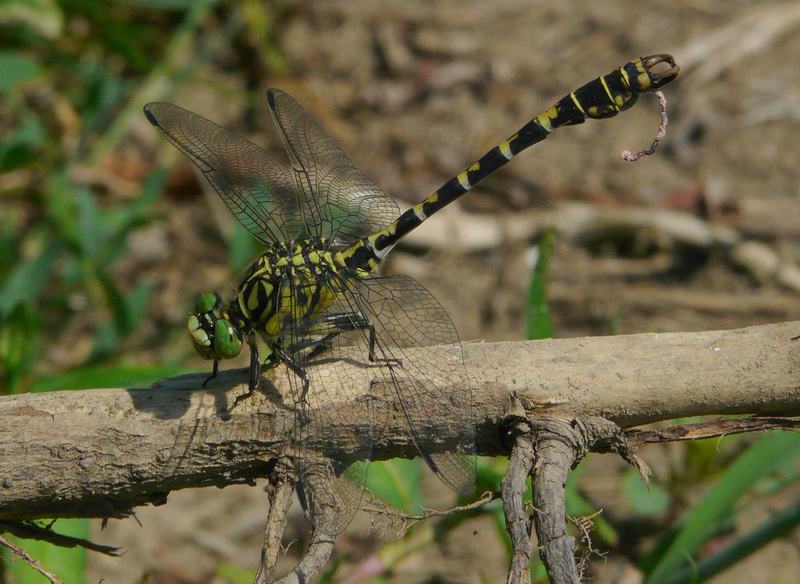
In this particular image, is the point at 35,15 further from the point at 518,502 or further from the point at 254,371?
the point at 518,502

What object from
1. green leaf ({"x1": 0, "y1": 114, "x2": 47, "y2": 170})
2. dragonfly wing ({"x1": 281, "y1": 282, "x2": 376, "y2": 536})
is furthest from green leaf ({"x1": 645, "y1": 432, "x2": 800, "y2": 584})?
green leaf ({"x1": 0, "y1": 114, "x2": 47, "y2": 170})

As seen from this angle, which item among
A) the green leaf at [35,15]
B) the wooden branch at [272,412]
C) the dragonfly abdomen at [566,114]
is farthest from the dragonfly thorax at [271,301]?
the green leaf at [35,15]

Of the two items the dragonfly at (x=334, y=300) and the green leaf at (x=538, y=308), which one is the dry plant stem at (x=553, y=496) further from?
the green leaf at (x=538, y=308)

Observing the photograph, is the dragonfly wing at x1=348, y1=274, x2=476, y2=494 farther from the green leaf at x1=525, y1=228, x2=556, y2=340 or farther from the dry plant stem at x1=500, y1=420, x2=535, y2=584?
the green leaf at x1=525, y1=228, x2=556, y2=340

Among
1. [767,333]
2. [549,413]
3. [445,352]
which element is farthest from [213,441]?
[767,333]

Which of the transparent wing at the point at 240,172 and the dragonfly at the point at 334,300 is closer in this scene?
the dragonfly at the point at 334,300

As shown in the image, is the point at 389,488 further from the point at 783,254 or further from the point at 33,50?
the point at 33,50
